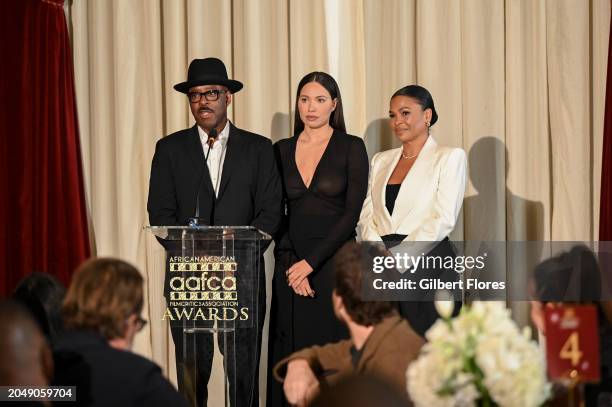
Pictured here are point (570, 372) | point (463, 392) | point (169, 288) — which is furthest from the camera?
point (169, 288)

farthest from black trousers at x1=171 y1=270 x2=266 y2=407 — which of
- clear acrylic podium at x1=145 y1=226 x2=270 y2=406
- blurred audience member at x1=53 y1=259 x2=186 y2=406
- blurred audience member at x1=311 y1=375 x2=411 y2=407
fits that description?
blurred audience member at x1=311 y1=375 x2=411 y2=407

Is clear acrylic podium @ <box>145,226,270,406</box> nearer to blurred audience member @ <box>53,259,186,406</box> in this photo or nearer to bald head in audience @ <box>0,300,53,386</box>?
blurred audience member @ <box>53,259,186,406</box>

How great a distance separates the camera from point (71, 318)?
8.00 feet

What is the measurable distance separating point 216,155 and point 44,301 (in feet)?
5.71

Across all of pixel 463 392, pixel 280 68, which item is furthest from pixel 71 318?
pixel 280 68

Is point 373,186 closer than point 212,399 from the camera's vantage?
No

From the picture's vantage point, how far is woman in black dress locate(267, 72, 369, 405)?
4520 millimetres

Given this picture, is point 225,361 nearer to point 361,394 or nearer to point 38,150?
point 38,150

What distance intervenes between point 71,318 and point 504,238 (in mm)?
3655

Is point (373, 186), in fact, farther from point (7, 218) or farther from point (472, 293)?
point (7, 218)

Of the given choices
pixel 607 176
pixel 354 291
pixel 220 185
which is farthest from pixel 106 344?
pixel 607 176

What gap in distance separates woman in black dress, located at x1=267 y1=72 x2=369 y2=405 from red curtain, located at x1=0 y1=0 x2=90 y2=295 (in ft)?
4.68

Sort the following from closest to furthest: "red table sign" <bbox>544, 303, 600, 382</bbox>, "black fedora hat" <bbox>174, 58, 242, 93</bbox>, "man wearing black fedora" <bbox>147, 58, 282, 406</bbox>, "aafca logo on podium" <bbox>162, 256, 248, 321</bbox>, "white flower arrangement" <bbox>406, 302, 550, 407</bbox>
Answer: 1. "white flower arrangement" <bbox>406, 302, 550, 407</bbox>
2. "red table sign" <bbox>544, 303, 600, 382</bbox>
3. "aafca logo on podium" <bbox>162, 256, 248, 321</bbox>
4. "man wearing black fedora" <bbox>147, 58, 282, 406</bbox>
5. "black fedora hat" <bbox>174, 58, 242, 93</bbox>

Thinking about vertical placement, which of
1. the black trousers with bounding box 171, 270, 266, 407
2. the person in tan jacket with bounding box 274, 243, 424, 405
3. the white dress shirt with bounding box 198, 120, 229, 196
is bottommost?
the black trousers with bounding box 171, 270, 266, 407
